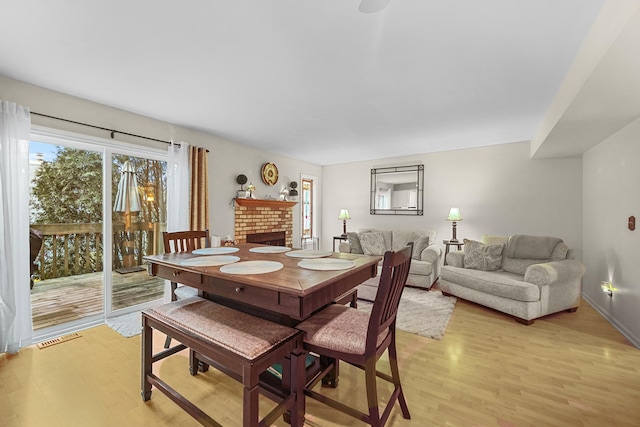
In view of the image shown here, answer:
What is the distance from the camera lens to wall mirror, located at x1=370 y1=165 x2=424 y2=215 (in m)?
5.17

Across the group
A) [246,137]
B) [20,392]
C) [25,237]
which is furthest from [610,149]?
[25,237]

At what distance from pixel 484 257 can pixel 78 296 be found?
→ 499cm

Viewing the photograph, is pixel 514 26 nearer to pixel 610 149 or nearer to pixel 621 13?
pixel 621 13

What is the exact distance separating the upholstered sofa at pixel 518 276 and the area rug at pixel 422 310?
0.90 feet

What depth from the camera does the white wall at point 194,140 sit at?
2.44 metres

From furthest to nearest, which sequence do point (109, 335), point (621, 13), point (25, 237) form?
point (109, 335), point (25, 237), point (621, 13)

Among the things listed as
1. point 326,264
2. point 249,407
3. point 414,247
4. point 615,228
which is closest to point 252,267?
point 326,264

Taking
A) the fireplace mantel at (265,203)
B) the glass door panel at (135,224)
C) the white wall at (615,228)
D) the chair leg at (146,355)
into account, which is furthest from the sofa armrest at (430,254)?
the glass door panel at (135,224)

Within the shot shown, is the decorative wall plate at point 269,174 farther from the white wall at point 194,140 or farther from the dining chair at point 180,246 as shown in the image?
the dining chair at point 180,246

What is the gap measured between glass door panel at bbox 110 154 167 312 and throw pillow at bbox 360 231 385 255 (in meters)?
3.15

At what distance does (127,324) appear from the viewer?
2838 millimetres

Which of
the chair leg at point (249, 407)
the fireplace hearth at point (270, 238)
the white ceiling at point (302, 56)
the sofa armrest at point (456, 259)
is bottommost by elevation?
the chair leg at point (249, 407)

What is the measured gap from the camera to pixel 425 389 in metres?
1.82

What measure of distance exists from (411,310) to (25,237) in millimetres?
3889
